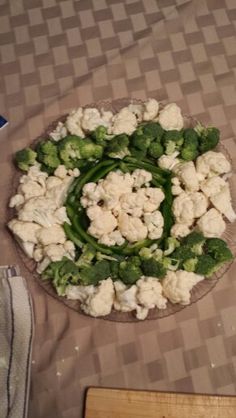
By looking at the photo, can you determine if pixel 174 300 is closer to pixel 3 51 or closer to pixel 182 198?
pixel 182 198

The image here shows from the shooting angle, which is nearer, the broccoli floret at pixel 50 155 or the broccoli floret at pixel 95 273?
the broccoli floret at pixel 95 273

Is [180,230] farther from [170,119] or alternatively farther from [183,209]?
[170,119]

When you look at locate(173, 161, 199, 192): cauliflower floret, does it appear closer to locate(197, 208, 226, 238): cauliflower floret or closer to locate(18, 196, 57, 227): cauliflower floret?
locate(197, 208, 226, 238): cauliflower floret

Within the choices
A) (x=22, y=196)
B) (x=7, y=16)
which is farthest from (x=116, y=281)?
(x=7, y=16)

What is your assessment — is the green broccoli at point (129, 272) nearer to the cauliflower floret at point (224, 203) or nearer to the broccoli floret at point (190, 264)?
the broccoli floret at point (190, 264)

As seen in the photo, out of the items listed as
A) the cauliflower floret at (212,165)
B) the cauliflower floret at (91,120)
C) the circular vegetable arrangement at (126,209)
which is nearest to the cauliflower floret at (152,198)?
the circular vegetable arrangement at (126,209)

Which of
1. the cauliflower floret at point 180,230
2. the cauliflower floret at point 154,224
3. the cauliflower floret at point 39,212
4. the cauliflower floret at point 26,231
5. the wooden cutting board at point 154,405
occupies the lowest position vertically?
the wooden cutting board at point 154,405

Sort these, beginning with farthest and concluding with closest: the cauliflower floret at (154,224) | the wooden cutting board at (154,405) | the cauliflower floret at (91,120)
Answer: the cauliflower floret at (91,120) → the cauliflower floret at (154,224) → the wooden cutting board at (154,405)
